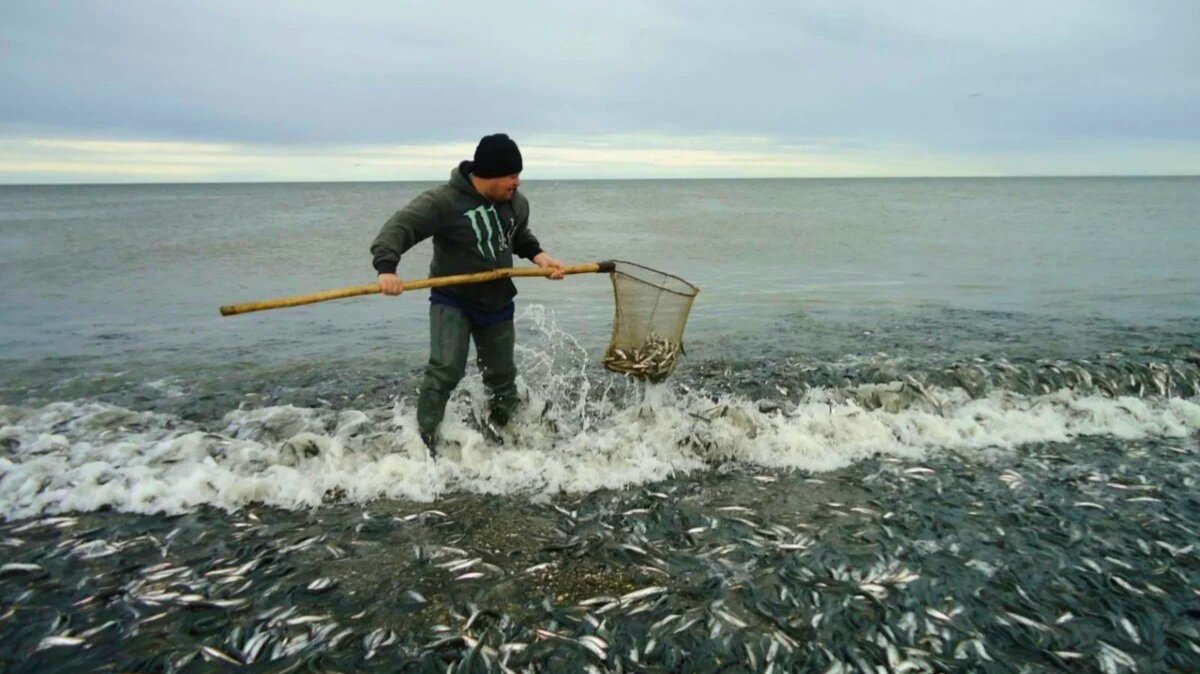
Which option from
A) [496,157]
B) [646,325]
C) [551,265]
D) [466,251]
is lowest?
[646,325]

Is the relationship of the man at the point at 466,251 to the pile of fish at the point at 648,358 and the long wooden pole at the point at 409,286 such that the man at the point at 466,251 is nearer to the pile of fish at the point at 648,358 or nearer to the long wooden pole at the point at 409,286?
the long wooden pole at the point at 409,286

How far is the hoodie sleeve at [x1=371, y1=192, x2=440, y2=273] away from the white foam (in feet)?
7.76

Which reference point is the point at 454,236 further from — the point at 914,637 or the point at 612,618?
the point at 914,637

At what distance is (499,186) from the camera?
7.23 metres

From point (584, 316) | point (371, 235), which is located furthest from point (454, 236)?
point (371, 235)

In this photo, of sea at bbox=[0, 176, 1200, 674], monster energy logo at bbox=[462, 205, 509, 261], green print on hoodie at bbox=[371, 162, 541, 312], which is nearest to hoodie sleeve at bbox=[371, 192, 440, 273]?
green print on hoodie at bbox=[371, 162, 541, 312]

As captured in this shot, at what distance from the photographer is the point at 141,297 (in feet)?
70.1

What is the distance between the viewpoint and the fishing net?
28.4ft

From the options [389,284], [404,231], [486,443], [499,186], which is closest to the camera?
[389,284]

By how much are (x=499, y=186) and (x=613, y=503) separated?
3.23 m

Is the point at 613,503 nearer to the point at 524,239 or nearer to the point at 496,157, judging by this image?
the point at 524,239

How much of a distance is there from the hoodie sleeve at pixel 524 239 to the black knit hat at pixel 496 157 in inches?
23.1

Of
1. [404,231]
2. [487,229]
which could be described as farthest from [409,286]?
[487,229]

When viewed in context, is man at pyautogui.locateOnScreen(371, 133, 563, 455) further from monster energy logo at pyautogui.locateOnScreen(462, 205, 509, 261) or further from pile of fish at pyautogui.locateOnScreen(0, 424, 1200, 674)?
pile of fish at pyautogui.locateOnScreen(0, 424, 1200, 674)
